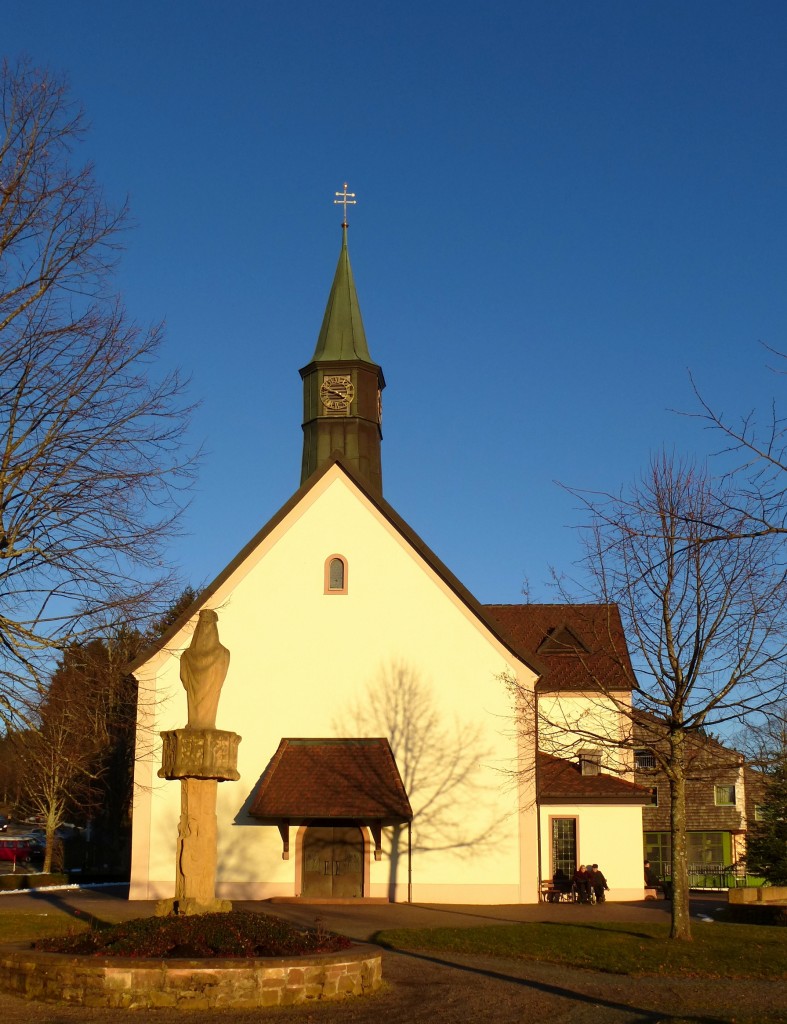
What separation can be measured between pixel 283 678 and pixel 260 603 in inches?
77.0

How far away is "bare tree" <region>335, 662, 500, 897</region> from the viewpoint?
25.9m

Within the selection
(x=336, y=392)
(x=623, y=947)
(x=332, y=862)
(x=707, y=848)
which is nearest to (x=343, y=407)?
(x=336, y=392)

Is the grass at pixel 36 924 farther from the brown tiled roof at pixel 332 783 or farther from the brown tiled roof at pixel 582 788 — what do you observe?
the brown tiled roof at pixel 582 788

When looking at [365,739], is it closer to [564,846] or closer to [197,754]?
[564,846]

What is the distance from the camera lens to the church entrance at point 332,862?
25375mm

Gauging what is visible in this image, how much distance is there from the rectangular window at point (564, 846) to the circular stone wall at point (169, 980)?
17.9 metres

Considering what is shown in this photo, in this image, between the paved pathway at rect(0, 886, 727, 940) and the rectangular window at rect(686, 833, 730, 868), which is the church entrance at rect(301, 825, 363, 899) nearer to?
the paved pathway at rect(0, 886, 727, 940)

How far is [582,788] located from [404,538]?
8.30 m

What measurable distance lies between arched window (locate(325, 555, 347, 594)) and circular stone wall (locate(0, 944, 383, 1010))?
16.0 meters

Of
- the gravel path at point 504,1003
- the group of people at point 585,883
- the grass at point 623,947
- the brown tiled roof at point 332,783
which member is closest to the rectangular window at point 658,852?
the group of people at point 585,883

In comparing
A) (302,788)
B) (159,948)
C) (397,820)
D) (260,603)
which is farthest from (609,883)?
(159,948)

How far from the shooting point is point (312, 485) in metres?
28.3

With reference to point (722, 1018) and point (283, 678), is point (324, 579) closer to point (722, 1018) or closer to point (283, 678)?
point (283, 678)

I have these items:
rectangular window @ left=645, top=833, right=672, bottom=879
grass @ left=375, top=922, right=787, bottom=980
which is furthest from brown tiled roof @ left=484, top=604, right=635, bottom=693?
rectangular window @ left=645, top=833, right=672, bottom=879
